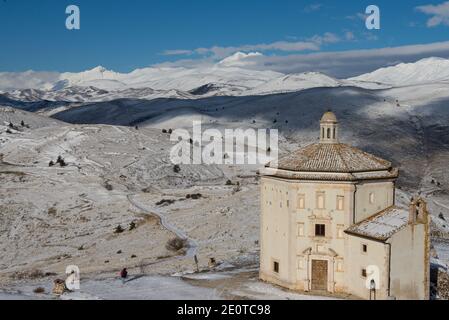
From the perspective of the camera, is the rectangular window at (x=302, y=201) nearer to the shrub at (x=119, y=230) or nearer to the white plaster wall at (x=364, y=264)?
Result: the white plaster wall at (x=364, y=264)

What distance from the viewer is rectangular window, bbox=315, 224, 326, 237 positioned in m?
34.8

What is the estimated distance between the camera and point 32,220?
226 ft

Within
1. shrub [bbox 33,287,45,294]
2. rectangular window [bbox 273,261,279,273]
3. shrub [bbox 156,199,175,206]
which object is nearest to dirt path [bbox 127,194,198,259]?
shrub [bbox 156,199,175,206]

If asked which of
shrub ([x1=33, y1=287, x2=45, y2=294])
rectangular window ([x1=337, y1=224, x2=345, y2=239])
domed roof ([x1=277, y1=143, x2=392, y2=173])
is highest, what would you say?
domed roof ([x1=277, y1=143, x2=392, y2=173])

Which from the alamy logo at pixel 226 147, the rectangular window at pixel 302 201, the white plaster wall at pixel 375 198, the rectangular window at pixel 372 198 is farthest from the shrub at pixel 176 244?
the alamy logo at pixel 226 147

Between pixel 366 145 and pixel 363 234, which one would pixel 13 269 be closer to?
pixel 363 234

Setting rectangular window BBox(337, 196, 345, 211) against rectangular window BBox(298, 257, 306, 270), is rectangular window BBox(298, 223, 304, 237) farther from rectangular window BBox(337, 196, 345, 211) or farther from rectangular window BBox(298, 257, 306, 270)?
rectangular window BBox(337, 196, 345, 211)

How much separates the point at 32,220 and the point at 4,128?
57649mm

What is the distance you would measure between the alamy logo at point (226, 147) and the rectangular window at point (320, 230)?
5774 centimetres

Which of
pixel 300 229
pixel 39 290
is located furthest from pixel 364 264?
pixel 39 290

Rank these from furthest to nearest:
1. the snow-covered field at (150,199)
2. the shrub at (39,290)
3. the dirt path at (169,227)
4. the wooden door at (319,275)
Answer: the dirt path at (169,227), the snow-covered field at (150,199), the wooden door at (319,275), the shrub at (39,290)

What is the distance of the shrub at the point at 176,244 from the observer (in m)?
53.5

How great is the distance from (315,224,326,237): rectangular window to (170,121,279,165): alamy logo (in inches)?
2273

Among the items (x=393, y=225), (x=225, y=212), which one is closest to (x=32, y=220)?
(x=225, y=212)
